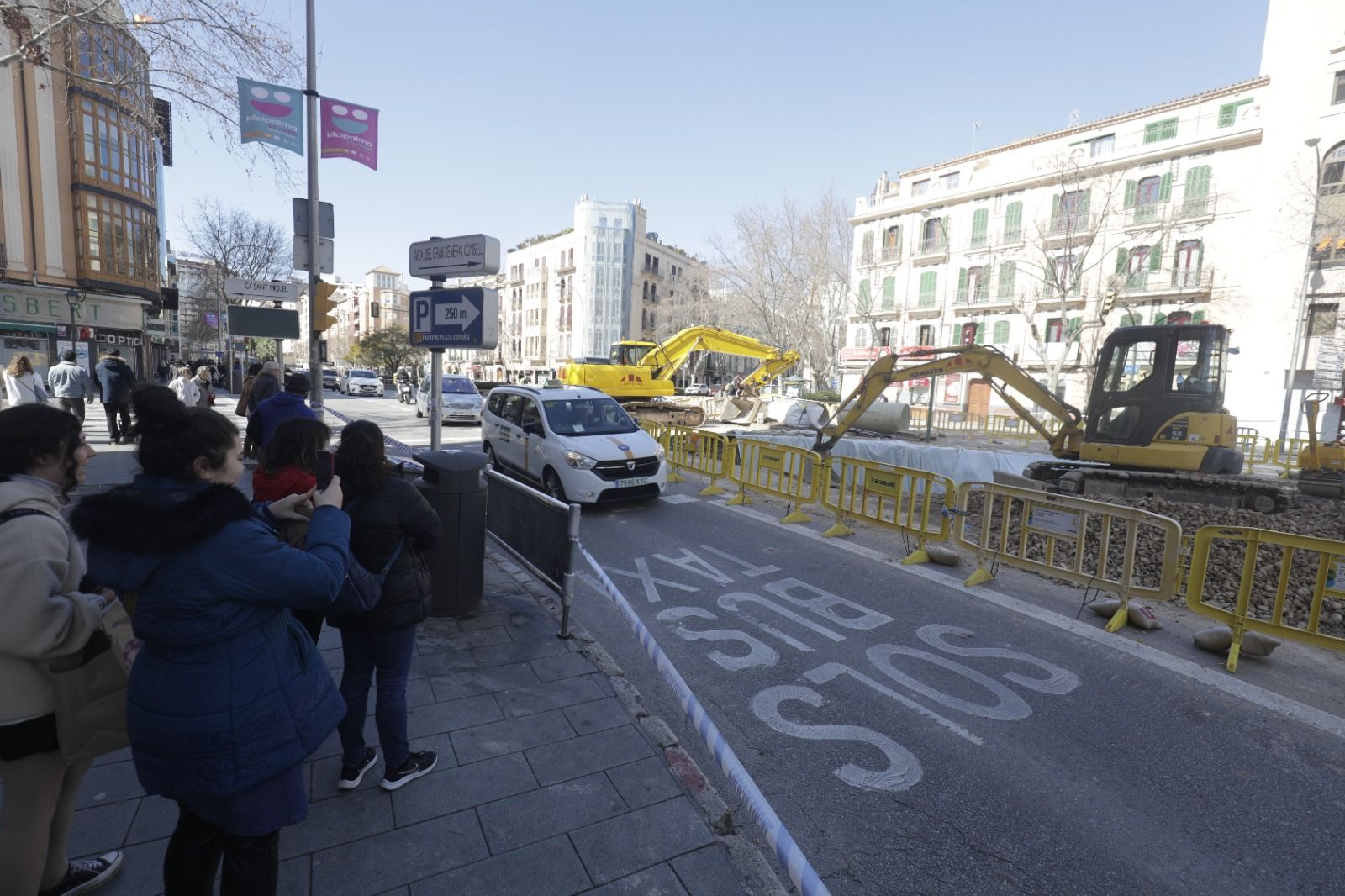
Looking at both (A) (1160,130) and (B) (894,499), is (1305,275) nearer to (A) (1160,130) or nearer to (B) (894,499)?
(A) (1160,130)

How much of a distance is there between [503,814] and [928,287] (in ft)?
144

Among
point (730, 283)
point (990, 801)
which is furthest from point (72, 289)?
point (990, 801)

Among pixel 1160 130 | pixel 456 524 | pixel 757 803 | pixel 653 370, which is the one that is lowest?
pixel 757 803

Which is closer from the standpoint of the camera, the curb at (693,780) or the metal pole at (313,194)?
the curb at (693,780)

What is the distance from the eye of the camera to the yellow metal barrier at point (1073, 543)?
564 cm

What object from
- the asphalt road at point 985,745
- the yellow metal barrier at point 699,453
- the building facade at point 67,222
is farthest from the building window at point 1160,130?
the building facade at point 67,222

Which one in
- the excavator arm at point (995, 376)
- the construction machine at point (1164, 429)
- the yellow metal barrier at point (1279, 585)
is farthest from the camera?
the excavator arm at point (995, 376)

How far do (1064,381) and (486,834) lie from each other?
132ft

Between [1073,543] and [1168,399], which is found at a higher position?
[1168,399]

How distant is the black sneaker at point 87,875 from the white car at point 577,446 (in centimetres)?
712

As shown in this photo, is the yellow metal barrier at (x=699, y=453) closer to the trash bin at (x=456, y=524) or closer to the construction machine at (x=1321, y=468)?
the trash bin at (x=456, y=524)

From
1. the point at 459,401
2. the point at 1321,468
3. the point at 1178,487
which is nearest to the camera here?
the point at 1178,487

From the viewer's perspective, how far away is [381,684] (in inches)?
118

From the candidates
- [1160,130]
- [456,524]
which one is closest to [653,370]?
[456,524]
